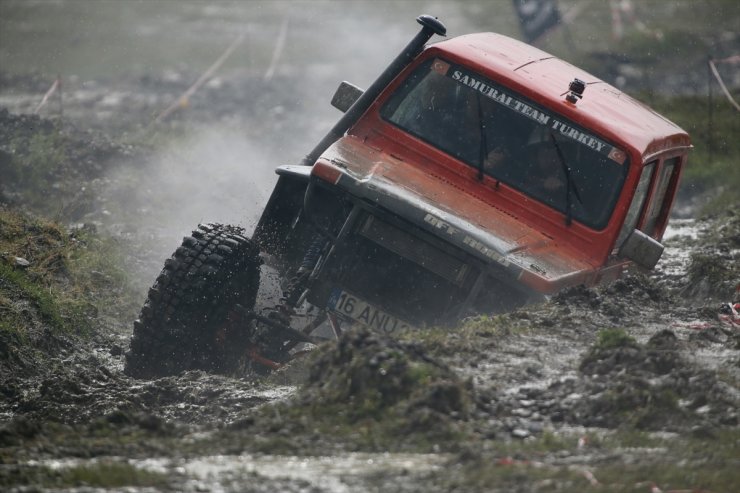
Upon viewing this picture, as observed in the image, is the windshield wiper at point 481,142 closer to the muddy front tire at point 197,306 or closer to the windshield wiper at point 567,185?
the windshield wiper at point 567,185

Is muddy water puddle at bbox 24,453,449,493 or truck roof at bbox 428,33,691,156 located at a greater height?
truck roof at bbox 428,33,691,156

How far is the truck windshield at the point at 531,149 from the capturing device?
27.8 ft

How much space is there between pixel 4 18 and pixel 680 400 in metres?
22.0

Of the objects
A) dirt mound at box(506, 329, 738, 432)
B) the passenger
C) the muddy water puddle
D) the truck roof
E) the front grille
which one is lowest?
the muddy water puddle

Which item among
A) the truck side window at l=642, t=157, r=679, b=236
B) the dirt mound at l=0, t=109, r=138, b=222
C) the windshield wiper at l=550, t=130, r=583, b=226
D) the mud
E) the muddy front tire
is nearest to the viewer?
the mud

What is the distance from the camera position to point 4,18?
2564 centimetres

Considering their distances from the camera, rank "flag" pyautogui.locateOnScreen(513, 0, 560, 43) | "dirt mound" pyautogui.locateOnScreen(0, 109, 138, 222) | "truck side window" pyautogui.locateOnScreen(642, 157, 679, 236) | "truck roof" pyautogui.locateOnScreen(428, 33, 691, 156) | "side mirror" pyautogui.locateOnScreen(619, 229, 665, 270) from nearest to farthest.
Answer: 1. "side mirror" pyautogui.locateOnScreen(619, 229, 665, 270)
2. "truck roof" pyautogui.locateOnScreen(428, 33, 691, 156)
3. "truck side window" pyautogui.locateOnScreen(642, 157, 679, 236)
4. "dirt mound" pyautogui.locateOnScreen(0, 109, 138, 222)
5. "flag" pyautogui.locateOnScreen(513, 0, 560, 43)

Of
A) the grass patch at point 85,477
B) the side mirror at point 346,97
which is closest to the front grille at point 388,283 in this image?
the side mirror at point 346,97

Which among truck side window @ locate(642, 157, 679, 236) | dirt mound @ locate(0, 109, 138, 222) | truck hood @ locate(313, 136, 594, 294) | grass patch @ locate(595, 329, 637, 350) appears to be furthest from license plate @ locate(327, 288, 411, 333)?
dirt mound @ locate(0, 109, 138, 222)

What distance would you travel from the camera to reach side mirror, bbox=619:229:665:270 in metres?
8.32

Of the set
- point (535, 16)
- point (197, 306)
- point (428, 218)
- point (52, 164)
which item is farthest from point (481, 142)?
point (535, 16)

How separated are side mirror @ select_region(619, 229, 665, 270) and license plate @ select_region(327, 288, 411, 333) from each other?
170cm

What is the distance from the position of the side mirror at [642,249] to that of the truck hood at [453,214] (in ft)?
1.09

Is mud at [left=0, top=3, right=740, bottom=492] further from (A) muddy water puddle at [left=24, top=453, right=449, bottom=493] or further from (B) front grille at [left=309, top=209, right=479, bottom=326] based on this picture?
(B) front grille at [left=309, top=209, right=479, bottom=326]
